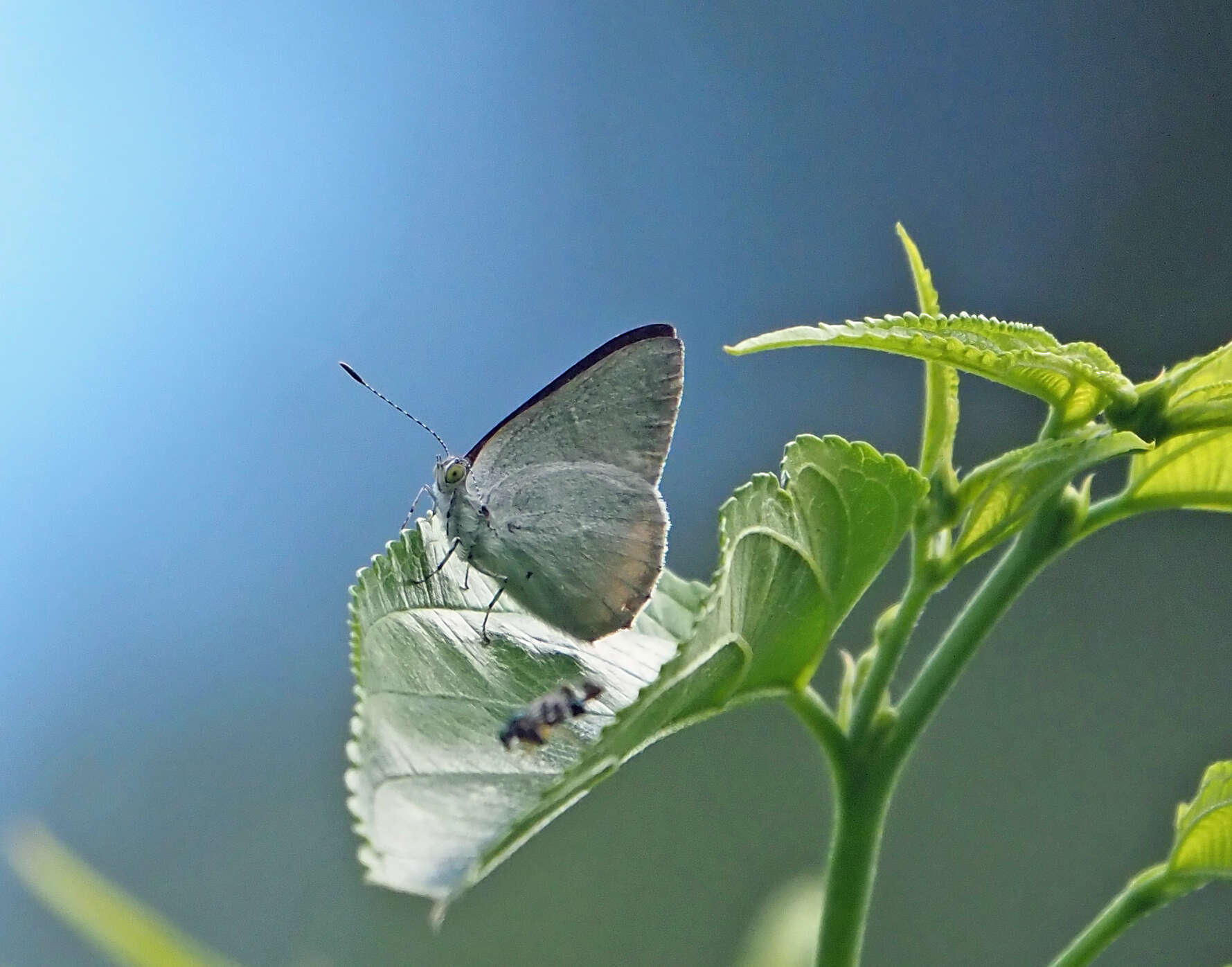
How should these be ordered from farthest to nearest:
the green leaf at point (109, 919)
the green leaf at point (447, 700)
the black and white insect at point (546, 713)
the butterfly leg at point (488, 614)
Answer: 1. the butterfly leg at point (488, 614)
2. the black and white insect at point (546, 713)
3. the green leaf at point (447, 700)
4. the green leaf at point (109, 919)

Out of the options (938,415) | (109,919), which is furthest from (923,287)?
(109,919)

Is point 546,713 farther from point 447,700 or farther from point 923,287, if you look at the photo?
point 923,287

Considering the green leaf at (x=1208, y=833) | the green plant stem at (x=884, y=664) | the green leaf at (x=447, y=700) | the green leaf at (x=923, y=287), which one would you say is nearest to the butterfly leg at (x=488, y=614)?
the green leaf at (x=447, y=700)

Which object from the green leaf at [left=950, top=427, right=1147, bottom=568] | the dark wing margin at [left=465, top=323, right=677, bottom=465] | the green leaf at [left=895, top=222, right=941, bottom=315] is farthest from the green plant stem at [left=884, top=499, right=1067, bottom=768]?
the dark wing margin at [left=465, top=323, right=677, bottom=465]

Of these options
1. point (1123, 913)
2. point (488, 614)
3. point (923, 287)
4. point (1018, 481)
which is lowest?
point (1123, 913)

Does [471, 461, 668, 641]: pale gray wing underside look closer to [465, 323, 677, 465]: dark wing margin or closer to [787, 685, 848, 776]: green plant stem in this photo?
[465, 323, 677, 465]: dark wing margin

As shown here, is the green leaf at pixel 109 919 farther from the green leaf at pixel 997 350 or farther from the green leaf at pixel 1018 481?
the green leaf at pixel 1018 481
